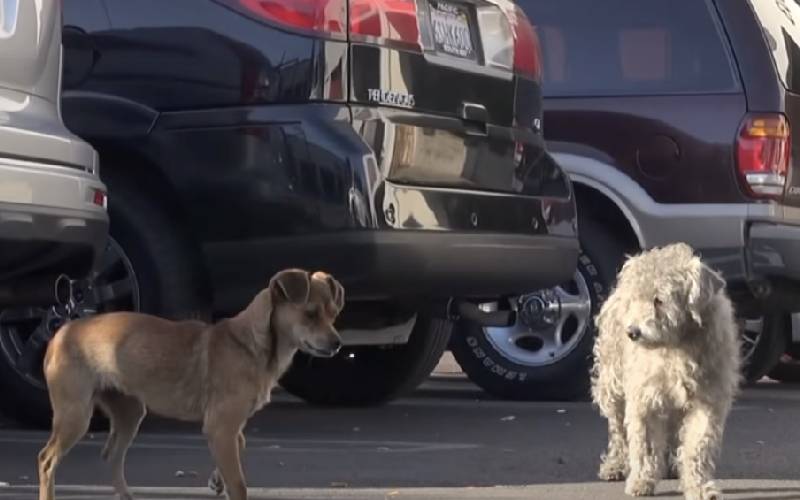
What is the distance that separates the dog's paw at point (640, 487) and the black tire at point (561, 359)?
9.12ft

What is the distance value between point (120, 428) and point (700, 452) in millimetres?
2006


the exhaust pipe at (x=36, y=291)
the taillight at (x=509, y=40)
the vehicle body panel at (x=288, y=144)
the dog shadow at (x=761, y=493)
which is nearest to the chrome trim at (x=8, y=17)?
the exhaust pipe at (x=36, y=291)

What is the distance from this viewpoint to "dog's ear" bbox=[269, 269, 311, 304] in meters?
6.61

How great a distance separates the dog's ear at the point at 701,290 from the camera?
6812 mm

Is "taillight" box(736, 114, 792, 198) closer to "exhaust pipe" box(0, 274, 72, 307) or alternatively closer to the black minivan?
the black minivan

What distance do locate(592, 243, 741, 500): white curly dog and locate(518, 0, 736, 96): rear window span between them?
274cm

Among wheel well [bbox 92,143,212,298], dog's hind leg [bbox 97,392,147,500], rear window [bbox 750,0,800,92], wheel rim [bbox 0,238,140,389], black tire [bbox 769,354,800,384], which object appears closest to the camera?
dog's hind leg [bbox 97,392,147,500]

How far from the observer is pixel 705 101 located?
9.53m

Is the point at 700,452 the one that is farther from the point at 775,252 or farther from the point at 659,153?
the point at 659,153

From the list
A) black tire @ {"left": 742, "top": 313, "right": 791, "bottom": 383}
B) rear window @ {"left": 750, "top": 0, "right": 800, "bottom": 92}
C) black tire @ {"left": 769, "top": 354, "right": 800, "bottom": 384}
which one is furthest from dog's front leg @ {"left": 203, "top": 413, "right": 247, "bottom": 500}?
black tire @ {"left": 769, "top": 354, "right": 800, "bottom": 384}

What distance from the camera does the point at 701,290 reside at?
6820 millimetres

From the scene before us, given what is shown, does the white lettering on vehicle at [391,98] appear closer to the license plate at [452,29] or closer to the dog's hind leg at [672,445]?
the license plate at [452,29]

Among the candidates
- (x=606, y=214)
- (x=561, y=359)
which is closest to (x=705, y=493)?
(x=561, y=359)

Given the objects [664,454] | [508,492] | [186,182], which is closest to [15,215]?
[186,182]
